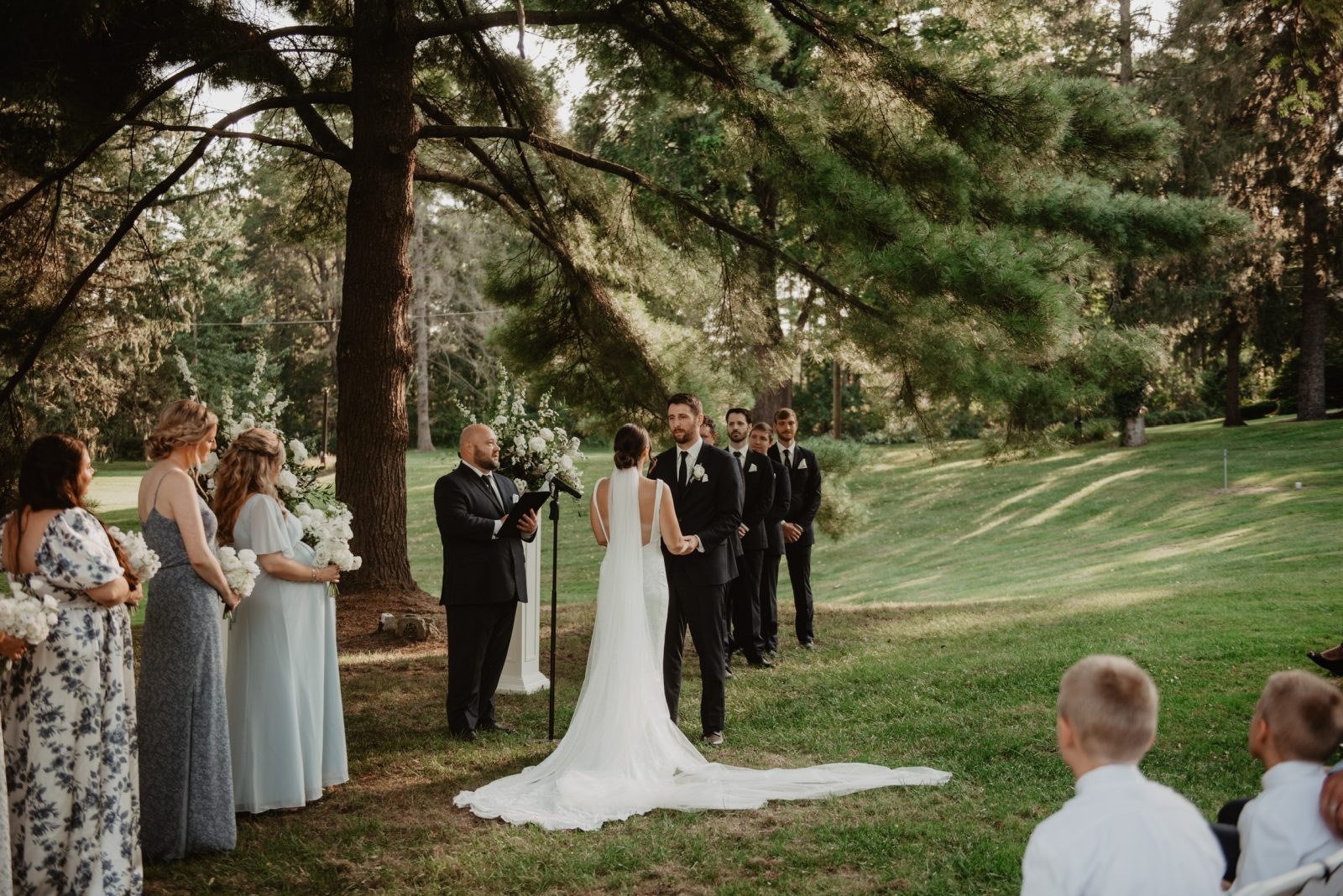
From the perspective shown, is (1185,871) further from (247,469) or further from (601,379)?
(601,379)

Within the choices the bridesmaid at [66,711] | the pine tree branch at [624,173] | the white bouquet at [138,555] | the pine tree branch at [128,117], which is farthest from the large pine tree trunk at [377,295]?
the bridesmaid at [66,711]

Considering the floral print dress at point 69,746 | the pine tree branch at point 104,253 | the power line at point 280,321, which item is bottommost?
the floral print dress at point 69,746

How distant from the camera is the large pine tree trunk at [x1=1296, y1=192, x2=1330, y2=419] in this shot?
2534cm

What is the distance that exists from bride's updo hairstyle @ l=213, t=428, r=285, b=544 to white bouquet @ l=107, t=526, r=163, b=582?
91 cm

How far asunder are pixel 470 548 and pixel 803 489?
3.70 m

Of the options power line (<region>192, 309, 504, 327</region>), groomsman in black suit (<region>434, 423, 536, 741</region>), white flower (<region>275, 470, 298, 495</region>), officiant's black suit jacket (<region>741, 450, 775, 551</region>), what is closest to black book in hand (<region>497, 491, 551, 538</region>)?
groomsman in black suit (<region>434, 423, 536, 741</region>)

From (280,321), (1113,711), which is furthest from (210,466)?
(280,321)

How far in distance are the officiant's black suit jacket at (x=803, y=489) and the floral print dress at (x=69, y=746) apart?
6152 millimetres

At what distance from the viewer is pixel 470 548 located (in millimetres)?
6727

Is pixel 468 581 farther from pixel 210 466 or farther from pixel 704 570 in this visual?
pixel 210 466

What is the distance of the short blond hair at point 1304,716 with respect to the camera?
256 cm

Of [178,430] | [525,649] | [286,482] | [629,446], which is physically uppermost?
[178,430]

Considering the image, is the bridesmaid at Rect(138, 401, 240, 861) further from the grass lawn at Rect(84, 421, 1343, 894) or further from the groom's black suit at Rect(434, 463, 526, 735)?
the groom's black suit at Rect(434, 463, 526, 735)

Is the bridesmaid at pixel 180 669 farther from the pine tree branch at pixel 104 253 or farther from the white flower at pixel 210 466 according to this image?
the pine tree branch at pixel 104 253
